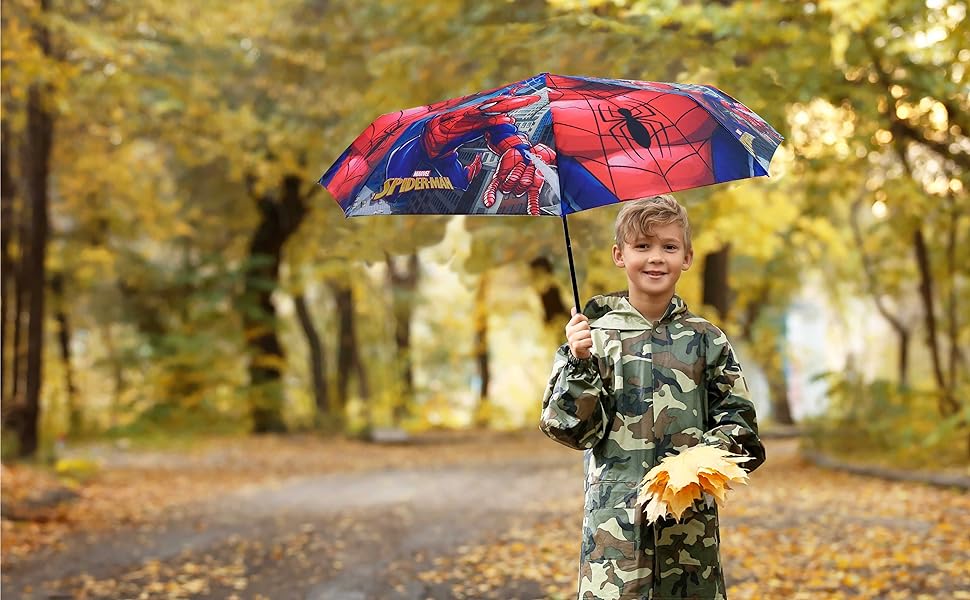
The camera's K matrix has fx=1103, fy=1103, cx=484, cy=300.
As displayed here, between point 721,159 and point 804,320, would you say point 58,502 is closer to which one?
point 721,159

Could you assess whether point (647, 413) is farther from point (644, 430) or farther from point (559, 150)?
point (559, 150)

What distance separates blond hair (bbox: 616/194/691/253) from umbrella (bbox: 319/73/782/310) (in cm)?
7

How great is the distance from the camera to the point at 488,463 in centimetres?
1761

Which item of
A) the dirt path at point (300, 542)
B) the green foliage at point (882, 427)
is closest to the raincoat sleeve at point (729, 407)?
the dirt path at point (300, 542)

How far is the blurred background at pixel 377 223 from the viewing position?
28.5ft

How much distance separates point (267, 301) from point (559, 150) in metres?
21.0

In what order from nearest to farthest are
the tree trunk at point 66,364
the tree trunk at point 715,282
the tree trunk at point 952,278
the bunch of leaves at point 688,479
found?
the bunch of leaves at point 688,479 < the tree trunk at point 952,278 < the tree trunk at point 715,282 < the tree trunk at point 66,364

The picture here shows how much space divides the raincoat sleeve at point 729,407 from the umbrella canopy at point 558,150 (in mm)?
571

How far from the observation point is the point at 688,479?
10.6 feet

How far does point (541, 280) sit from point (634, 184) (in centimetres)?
1105

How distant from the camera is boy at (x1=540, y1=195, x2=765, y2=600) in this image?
3521mm

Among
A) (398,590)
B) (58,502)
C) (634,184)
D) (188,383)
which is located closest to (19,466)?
(58,502)

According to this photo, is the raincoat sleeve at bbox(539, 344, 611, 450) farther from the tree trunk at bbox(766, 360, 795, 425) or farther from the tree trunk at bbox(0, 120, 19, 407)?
→ the tree trunk at bbox(766, 360, 795, 425)

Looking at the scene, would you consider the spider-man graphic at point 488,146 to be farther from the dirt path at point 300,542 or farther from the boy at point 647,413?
the dirt path at point 300,542
